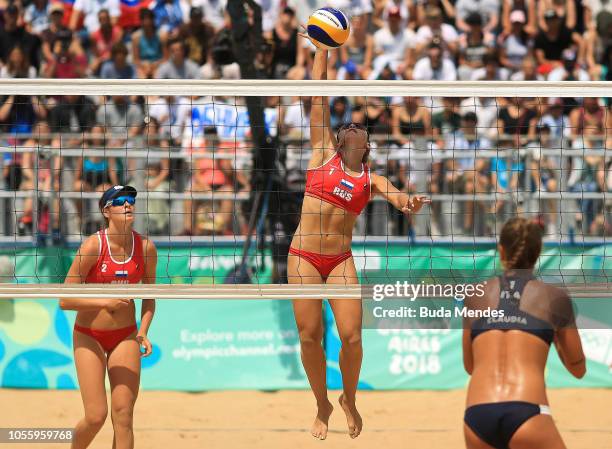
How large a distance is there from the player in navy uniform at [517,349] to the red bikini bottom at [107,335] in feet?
8.60

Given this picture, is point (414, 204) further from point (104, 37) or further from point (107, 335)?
point (104, 37)

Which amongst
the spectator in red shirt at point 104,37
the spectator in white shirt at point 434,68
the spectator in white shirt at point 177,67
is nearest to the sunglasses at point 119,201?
the spectator in white shirt at point 177,67

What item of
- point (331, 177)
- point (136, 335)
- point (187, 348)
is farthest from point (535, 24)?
point (136, 335)

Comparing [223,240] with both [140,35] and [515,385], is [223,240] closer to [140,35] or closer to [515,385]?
[140,35]

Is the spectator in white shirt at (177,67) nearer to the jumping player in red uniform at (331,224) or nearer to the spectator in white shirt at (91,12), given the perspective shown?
the spectator in white shirt at (91,12)

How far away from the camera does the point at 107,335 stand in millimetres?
6441

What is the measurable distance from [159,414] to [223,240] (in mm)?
1795

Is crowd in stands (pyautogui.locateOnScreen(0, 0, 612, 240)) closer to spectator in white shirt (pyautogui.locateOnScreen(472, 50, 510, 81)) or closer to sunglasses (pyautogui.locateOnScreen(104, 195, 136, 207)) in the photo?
spectator in white shirt (pyautogui.locateOnScreen(472, 50, 510, 81))

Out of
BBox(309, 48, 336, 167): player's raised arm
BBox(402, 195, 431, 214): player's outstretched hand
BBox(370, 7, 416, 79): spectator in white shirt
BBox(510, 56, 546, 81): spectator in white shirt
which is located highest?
BBox(370, 7, 416, 79): spectator in white shirt

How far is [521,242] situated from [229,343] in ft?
20.1

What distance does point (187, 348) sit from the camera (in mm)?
10297

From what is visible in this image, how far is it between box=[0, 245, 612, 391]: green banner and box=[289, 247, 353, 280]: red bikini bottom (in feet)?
11.2

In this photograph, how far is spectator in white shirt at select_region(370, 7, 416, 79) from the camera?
12234mm

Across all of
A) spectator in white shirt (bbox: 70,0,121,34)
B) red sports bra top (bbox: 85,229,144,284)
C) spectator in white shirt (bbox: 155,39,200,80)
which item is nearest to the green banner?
spectator in white shirt (bbox: 155,39,200,80)
